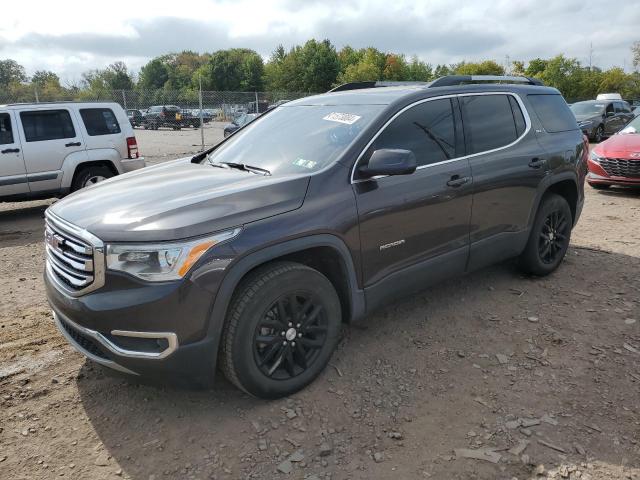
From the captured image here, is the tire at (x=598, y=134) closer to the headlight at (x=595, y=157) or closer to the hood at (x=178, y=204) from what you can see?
the headlight at (x=595, y=157)

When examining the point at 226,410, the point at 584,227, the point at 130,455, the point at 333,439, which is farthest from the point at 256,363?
the point at 584,227

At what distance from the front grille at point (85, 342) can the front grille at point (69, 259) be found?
0.25 metres

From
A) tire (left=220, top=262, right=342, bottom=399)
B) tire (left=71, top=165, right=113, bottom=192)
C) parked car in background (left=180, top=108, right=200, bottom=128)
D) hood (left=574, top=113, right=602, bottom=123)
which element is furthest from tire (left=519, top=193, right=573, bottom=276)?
parked car in background (left=180, top=108, right=200, bottom=128)

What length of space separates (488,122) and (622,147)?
6083 mm

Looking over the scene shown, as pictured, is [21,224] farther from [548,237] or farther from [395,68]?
[395,68]

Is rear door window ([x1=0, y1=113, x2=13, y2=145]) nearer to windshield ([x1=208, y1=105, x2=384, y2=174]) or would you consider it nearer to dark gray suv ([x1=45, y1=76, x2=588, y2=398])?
dark gray suv ([x1=45, y1=76, x2=588, y2=398])

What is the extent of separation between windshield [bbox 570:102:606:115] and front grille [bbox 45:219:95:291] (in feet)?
62.8

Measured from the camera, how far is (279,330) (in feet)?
9.39

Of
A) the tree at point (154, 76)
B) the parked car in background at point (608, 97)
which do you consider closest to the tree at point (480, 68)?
the parked car in background at point (608, 97)

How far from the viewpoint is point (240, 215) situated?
2.67 metres

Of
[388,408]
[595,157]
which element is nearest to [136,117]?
[595,157]

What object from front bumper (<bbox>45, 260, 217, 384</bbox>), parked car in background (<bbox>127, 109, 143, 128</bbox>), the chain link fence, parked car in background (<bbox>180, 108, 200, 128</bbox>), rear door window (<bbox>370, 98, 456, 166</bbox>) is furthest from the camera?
parked car in background (<bbox>180, 108, 200, 128</bbox>)

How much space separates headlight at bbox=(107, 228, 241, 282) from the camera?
2479mm

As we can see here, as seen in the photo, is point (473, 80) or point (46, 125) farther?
point (46, 125)
